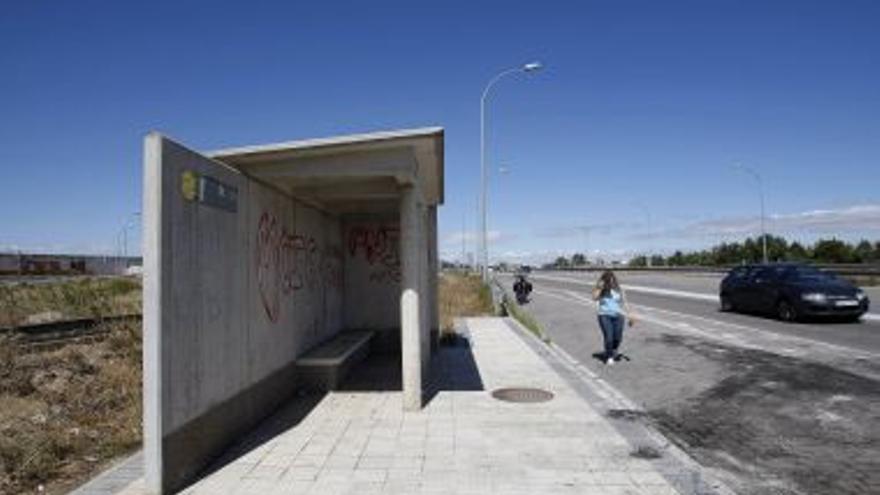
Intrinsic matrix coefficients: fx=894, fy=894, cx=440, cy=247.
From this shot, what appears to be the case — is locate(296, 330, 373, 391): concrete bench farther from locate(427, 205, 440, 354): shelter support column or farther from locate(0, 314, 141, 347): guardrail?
locate(0, 314, 141, 347): guardrail

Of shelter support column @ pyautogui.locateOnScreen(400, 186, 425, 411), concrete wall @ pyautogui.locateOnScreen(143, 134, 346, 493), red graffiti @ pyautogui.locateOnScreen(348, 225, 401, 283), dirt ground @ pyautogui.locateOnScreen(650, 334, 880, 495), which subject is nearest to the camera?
concrete wall @ pyautogui.locateOnScreen(143, 134, 346, 493)

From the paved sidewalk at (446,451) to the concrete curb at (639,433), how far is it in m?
0.03

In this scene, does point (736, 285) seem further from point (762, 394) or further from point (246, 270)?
point (246, 270)

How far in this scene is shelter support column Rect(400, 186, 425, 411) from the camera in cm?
985

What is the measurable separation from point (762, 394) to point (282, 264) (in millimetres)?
6237

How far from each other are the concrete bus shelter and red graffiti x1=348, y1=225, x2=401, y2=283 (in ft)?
2.35

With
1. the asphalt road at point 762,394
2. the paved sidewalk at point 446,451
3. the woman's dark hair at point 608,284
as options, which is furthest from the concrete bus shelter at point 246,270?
the asphalt road at point 762,394

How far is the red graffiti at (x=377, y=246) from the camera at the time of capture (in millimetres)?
15234

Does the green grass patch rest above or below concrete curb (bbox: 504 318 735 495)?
above

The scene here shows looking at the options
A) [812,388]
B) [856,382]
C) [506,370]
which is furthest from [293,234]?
[856,382]

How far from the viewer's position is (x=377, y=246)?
50.4ft

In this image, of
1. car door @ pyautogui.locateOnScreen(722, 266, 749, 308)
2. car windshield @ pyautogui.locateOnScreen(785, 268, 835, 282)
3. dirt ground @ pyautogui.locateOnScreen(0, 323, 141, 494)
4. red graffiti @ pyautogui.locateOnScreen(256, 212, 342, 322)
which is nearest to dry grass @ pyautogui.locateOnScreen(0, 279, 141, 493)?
dirt ground @ pyautogui.locateOnScreen(0, 323, 141, 494)

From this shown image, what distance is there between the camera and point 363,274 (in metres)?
15.5

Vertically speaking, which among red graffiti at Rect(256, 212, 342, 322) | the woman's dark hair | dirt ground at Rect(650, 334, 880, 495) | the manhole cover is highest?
red graffiti at Rect(256, 212, 342, 322)
